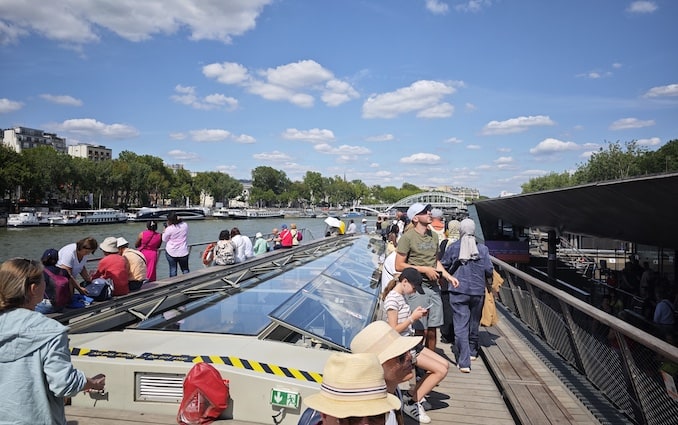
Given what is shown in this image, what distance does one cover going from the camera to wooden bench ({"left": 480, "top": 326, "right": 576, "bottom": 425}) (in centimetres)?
386

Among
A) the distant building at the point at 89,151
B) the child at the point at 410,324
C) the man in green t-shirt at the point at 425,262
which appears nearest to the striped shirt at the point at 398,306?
the child at the point at 410,324

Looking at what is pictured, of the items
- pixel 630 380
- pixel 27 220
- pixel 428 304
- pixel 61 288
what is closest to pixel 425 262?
pixel 428 304

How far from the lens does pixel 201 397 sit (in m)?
3.32

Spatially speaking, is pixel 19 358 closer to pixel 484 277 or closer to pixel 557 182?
pixel 484 277

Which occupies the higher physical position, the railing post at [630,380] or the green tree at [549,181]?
the green tree at [549,181]

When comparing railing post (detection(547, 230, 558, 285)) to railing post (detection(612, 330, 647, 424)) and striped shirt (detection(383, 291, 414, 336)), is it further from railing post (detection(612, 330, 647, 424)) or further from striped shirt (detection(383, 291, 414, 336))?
striped shirt (detection(383, 291, 414, 336))

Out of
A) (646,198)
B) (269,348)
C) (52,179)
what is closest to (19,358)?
(269,348)

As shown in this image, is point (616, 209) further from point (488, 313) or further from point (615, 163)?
point (615, 163)

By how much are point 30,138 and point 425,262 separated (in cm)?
15877

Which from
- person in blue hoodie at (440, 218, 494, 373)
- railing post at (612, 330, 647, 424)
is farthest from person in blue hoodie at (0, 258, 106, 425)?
person in blue hoodie at (440, 218, 494, 373)

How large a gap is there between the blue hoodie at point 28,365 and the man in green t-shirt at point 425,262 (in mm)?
3174

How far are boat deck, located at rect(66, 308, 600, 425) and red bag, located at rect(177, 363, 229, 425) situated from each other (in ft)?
0.42

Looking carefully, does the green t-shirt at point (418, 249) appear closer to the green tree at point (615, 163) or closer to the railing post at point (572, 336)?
the railing post at point (572, 336)

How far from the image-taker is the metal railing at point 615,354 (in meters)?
3.18
